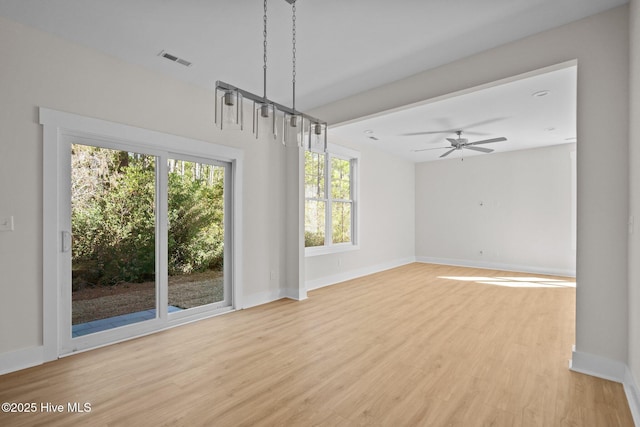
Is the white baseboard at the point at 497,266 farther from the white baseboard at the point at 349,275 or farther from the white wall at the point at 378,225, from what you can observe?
the white baseboard at the point at 349,275

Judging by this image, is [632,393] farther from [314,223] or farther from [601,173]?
[314,223]

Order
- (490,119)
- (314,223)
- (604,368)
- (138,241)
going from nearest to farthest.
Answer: (604,368)
(138,241)
(490,119)
(314,223)

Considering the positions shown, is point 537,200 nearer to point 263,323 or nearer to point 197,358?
point 263,323

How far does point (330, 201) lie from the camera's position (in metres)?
5.67

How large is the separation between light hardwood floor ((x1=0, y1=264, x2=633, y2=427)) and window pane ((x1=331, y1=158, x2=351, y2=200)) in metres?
2.67

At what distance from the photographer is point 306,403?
1976mm

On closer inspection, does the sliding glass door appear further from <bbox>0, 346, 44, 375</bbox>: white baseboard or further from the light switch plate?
the light switch plate

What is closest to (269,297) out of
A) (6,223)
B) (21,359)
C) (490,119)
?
(21,359)

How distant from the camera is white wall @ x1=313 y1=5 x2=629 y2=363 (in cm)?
225

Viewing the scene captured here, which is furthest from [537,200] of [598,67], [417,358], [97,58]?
[97,58]

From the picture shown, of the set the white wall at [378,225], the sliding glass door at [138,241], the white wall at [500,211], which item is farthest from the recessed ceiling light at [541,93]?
the sliding glass door at [138,241]

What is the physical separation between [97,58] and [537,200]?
788 centimetres

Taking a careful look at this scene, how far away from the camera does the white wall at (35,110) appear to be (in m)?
2.39

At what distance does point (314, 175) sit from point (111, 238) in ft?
10.8
